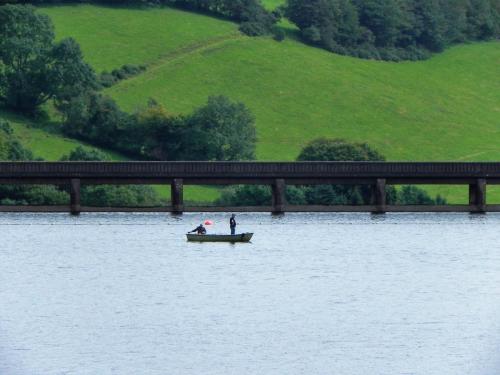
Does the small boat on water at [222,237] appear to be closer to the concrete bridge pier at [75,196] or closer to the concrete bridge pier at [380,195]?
the concrete bridge pier at [75,196]

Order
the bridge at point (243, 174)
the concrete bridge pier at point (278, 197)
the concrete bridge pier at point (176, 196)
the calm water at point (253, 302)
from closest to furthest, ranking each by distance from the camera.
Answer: the calm water at point (253, 302) < the bridge at point (243, 174) < the concrete bridge pier at point (278, 197) < the concrete bridge pier at point (176, 196)

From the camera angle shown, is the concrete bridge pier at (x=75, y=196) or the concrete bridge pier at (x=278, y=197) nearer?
the concrete bridge pier at (x=75, y=196)

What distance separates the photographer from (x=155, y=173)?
527 feet

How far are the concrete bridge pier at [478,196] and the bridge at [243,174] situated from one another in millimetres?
136

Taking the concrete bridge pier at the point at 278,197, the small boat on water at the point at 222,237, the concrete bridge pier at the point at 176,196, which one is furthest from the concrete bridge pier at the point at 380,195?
the small boat on water at the point at 222,237

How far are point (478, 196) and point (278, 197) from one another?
19542 millimetres

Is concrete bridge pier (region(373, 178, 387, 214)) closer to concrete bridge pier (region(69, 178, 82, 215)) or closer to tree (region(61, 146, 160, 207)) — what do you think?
tree (region(61, 146, 160, 207))

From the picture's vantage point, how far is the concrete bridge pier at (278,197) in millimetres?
→ 161400

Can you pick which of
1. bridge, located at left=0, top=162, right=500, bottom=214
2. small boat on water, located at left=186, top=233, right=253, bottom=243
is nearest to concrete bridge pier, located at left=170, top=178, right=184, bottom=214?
bridge, located at left=0, top=162, right=500, bottom=214

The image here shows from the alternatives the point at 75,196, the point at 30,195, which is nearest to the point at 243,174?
the point at 75,196

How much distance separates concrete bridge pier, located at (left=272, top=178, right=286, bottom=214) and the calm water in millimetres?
15247

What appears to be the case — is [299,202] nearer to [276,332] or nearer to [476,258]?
[476,258]

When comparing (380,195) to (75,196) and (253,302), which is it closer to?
(75,196)

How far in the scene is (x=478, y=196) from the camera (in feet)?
541
